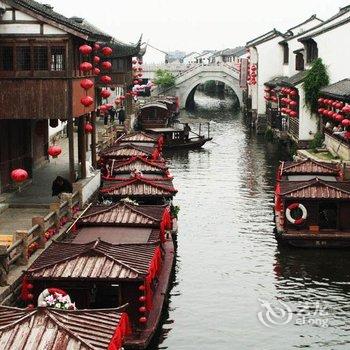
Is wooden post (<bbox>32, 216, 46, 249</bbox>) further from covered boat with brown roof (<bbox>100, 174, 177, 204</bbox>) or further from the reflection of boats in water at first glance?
the reflection of boats in water

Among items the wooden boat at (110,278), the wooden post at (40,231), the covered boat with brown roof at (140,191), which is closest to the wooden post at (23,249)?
the wooden boat at (110,278)

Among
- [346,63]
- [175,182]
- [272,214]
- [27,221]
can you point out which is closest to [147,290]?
[27,221]

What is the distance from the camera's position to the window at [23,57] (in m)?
28.9

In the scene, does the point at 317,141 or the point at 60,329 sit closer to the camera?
the point at 60,329

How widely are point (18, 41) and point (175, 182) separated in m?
18.8

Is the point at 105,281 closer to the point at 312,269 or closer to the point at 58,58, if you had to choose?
the point at 312,269

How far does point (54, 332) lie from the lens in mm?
13391

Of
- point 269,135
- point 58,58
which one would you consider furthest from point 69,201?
point 269,135

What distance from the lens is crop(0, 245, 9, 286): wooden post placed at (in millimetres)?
18906

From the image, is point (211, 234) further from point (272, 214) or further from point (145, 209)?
point (145, 209)

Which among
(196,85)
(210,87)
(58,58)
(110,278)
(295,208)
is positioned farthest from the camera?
(210,87)

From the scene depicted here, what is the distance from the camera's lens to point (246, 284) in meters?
24.8

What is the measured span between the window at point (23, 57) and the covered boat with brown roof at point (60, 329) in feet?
53.2

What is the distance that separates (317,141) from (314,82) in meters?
4.72
